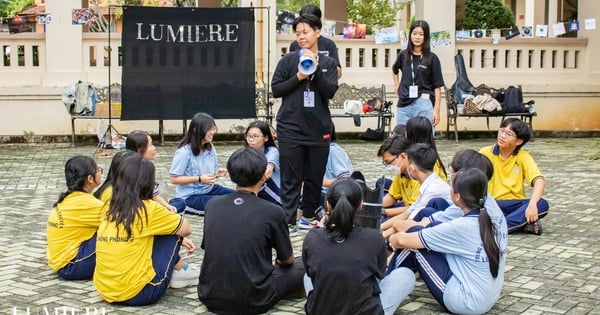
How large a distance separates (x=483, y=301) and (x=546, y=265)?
1548 mm

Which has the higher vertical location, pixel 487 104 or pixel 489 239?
pixel 487 104

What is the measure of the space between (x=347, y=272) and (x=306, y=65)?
280cm

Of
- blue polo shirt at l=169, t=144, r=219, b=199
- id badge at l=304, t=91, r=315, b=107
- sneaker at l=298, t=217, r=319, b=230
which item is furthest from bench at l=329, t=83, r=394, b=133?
id badge at l=304, t=91, r=315, b=107

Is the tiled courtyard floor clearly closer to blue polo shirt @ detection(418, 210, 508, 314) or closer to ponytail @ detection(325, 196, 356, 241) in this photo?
blue polo shirt @ detection(418, 210, 508, 314)

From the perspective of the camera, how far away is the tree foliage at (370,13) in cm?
2909

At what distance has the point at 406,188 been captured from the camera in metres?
6.94

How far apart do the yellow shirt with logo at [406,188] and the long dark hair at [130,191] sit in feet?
7.78

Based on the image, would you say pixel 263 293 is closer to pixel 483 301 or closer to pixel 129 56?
pixel 483 301

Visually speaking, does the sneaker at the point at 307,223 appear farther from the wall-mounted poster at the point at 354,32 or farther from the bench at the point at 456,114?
the wall-mounted poster at the point at 354,32

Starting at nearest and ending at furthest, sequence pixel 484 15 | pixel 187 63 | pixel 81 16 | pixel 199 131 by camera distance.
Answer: pixel 199 131
pixel 187 63
pixel 81 16
pixel 484 15

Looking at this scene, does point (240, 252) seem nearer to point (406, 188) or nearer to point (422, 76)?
point (406, 188)

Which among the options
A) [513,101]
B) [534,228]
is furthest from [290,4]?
[534,228]

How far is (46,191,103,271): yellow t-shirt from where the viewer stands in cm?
569

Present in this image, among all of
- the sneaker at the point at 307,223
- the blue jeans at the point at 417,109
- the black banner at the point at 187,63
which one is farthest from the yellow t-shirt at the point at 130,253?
the black banner at the point at 187,63
